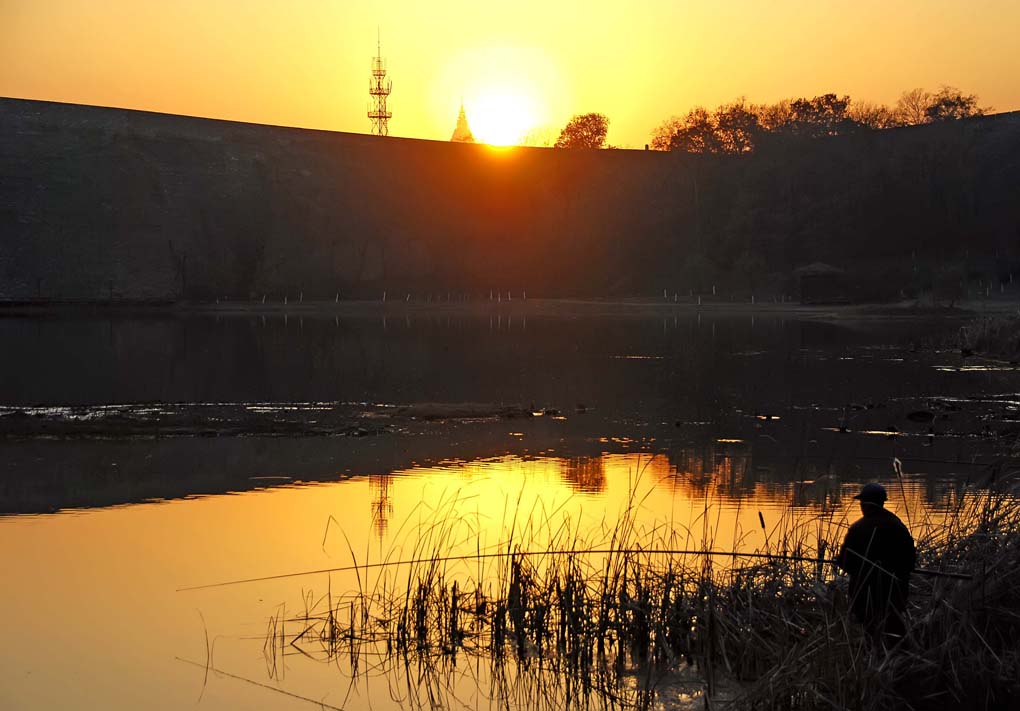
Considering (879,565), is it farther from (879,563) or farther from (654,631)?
(654,631)

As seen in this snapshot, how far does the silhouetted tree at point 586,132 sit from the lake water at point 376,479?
102 metres

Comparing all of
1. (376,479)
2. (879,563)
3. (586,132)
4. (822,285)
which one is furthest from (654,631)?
(586,132)

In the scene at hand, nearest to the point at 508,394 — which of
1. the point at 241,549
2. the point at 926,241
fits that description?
the point at 241,549

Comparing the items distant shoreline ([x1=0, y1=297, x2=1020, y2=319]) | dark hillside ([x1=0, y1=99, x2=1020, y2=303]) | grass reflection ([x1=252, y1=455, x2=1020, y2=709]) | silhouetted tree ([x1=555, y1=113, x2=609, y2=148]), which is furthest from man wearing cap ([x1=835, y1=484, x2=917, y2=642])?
silhouetted tree ([x1=555, y1=113, x2=609, y2=148])

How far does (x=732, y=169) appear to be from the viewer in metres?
102

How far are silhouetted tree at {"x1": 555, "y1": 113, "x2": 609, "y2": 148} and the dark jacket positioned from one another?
13668 centimetres

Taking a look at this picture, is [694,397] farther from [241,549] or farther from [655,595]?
[655,595]

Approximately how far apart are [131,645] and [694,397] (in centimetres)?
2107

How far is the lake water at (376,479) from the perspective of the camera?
10.1 meters

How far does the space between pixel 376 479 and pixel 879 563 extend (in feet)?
34.8

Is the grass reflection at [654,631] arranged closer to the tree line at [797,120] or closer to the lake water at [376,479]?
the lake water at [376,479]

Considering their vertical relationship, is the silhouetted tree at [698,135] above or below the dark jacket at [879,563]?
above

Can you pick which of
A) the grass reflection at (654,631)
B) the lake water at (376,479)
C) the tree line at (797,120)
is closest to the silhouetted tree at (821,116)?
the tree line at (797,120)

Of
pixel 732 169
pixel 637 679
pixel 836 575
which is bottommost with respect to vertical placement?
pixel 637 679
